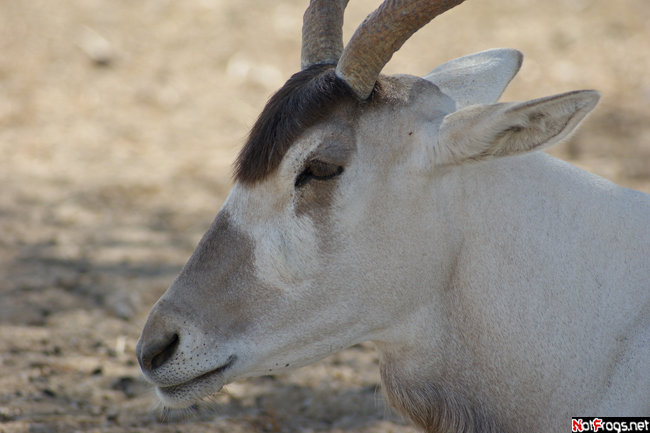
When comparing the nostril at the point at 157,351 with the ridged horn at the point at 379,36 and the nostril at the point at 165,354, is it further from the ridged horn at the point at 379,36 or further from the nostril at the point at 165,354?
the ridged horn at the point at 379,36

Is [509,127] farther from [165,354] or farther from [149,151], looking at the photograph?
[149,151]

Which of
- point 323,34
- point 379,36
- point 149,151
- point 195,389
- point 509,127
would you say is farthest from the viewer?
point 149,151

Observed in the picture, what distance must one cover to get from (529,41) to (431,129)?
766 centimetres

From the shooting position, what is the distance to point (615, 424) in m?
2.37

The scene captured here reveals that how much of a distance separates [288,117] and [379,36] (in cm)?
48

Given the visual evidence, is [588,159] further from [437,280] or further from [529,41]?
[437,280]

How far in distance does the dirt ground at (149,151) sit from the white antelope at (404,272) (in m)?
0.69

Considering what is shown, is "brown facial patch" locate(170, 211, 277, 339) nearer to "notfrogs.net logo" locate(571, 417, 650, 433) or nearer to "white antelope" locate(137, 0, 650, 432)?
"white antelope" locate(137, 0, 650, 432)

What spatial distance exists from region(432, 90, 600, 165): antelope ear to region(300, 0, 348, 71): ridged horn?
2.58ft

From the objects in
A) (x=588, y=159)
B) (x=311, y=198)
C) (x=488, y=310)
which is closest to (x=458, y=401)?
(x=488, y=310)

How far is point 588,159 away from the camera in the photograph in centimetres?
657

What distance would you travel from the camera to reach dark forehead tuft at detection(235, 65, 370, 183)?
240 centimetres

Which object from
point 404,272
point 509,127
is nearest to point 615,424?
point 404,272

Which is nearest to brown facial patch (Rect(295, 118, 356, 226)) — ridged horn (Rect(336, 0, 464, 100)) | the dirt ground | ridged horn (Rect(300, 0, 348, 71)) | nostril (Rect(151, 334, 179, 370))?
ridged horn (Rect(336, 0, 464, 100))
